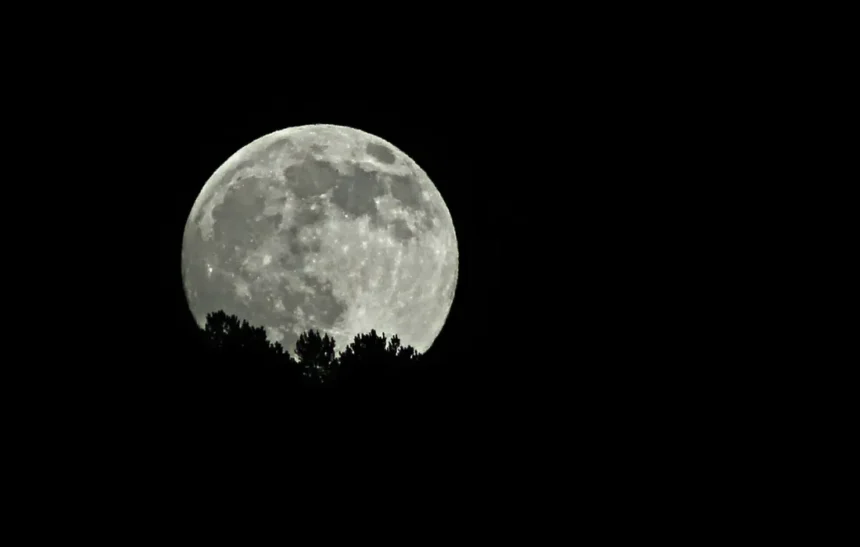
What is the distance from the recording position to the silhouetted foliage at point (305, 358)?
22.4 m

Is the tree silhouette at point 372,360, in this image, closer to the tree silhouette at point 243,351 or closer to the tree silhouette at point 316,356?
the tree silhouette at point 316,356

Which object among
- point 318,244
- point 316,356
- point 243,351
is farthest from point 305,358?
point 318,244

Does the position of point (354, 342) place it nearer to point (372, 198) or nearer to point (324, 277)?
point (324, 277)

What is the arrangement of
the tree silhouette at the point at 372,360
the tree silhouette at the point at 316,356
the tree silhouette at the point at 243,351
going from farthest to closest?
the tree silhouette at the point at 316,356 < the tree silhouette at the point at 372,360 < the tree silhouette at the point at 243,351

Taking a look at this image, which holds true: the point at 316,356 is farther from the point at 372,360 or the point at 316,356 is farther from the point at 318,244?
the point at 318,244

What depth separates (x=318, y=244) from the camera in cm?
2397

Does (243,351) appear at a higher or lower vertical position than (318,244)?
lower

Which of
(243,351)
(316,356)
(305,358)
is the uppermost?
(316,356)

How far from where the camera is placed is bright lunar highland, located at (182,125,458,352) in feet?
78.8

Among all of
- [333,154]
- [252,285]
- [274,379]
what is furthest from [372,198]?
[274,379]

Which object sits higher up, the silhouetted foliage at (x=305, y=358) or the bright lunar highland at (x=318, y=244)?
the bright lunar highland at (x=318, y=244)

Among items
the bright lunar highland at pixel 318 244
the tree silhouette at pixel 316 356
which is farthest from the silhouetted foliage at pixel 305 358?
the bright lunar highland at pixel 318 244

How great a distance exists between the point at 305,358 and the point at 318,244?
254cm

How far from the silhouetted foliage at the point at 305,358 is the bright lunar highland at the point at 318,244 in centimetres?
80
